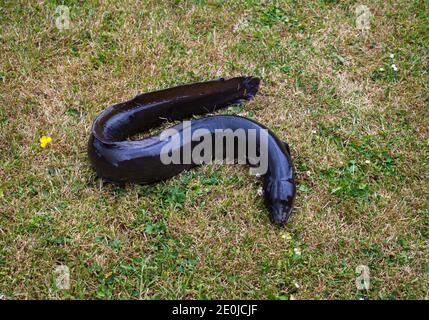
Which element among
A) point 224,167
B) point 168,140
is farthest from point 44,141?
point 224,167

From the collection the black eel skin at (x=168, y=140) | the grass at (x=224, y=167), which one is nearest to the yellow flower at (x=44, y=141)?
the grass at (x=224, y=167)

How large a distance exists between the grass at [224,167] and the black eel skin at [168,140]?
0.39 feet

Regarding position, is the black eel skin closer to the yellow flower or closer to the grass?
the grass

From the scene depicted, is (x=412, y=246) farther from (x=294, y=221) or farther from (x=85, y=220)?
(x=85, y=220)

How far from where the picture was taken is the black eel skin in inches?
136

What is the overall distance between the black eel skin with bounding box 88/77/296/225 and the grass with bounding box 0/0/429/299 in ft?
0.39

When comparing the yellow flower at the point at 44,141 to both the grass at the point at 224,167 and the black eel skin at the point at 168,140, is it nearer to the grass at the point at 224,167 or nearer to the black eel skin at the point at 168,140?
the grass at the point at 224,167

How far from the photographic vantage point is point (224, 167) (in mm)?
3760

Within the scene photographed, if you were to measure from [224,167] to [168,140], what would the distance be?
492 millimetres

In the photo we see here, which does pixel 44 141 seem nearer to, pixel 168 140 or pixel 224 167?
pixel 168 140

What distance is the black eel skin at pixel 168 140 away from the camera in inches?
136

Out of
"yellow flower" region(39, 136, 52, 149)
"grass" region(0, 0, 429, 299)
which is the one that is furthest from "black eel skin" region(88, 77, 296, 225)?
"yellow flower" region(39, 136, 52, 149)

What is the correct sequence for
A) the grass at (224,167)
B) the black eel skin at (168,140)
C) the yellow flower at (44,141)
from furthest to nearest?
the yellow flower at (44,141) < the black eel skin at (168,140) < the grass at (224,167)

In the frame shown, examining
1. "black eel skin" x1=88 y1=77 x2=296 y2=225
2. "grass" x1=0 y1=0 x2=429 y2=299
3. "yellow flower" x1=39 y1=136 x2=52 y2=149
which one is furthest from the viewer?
"yellow flower" x1=39 y1=136 x2=52 y2=149
